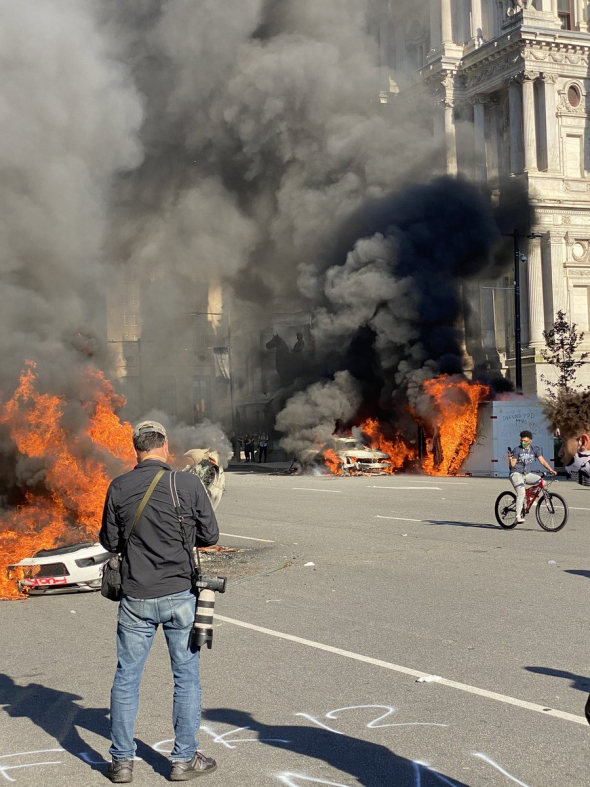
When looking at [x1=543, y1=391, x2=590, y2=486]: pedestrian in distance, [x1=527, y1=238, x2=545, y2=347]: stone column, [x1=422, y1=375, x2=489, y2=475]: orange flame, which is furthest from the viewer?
[x1=527, y1=238, x2=545, y2=347]: stone column

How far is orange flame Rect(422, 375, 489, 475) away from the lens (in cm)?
3212

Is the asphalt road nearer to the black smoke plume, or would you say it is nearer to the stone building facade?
the black smoke plume

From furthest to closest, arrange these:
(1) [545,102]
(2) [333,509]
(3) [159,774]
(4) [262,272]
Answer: (1) [545,102], (4) [262,272], (2) [333,509], (3) [159,774]

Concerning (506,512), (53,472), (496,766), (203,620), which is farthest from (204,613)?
(506,512)

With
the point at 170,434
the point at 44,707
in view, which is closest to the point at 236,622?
the point at 44,707

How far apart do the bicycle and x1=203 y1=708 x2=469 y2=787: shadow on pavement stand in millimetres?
9327

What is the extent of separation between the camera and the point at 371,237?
38.6 m

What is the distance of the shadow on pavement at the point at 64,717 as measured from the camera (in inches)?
190

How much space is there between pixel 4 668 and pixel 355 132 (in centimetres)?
3585

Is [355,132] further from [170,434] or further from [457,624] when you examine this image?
[457,624]

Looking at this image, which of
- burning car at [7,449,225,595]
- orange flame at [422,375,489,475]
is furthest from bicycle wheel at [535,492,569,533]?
orange flame at [422,375,489,475]

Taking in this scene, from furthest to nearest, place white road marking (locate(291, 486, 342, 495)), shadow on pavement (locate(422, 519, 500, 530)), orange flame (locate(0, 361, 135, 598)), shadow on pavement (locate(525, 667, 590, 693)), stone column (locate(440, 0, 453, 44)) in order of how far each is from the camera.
→ stone column (locate(440, 0, 453, 44)) → white road marking (locate(291, 486, 342, 495)) → shadow on pavement (locate(422, 519, 500, 530)) → orange flame (locate(0, 361, 135, 598)) → shadow on pavement (locate(525, 667, 590, 693))

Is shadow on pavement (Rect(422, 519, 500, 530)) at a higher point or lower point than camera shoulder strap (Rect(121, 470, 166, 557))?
lower

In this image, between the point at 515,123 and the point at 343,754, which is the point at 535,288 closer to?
the point at 515,123
